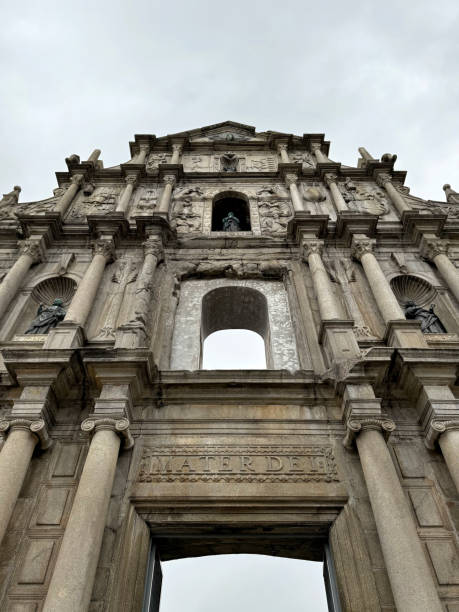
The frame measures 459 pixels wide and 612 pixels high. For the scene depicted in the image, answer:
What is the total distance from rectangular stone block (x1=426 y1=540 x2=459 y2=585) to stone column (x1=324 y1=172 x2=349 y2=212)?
8.64 meters

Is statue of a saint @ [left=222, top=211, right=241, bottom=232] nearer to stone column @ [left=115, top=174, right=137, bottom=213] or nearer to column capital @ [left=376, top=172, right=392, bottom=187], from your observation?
stone column @ [left=115, top=174, right=137, bottom=213]

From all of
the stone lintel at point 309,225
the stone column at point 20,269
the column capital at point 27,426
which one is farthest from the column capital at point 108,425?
the stone lintel at point 309,225

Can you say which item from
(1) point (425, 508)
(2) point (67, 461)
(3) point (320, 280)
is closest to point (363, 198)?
(3) point (320, 280)

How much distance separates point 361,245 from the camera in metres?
11.4

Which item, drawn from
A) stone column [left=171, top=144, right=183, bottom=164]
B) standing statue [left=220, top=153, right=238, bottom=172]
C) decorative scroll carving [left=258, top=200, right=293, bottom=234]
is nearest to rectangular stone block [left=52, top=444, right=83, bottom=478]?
decorative scroll carving [left=258, top=200, right=293, bottom=234]

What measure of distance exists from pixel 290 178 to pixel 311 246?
4.27 meters

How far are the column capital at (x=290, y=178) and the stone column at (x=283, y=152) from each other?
773 millimetres

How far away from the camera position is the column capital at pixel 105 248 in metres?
11.2

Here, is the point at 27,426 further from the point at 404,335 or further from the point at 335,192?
the point at 335,192

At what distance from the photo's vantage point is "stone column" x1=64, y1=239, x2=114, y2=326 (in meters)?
9.32

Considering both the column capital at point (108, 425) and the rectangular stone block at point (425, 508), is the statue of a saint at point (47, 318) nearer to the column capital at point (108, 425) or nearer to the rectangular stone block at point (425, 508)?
the column capital at point (108, 425)

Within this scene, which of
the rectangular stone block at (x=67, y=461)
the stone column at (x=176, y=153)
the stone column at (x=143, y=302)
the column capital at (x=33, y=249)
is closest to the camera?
the rectangular stone block at (x=67, y=461)

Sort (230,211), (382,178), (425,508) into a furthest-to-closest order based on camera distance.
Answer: (230,211), (382,178), (425,508)

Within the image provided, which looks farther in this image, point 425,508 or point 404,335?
point 404,335
